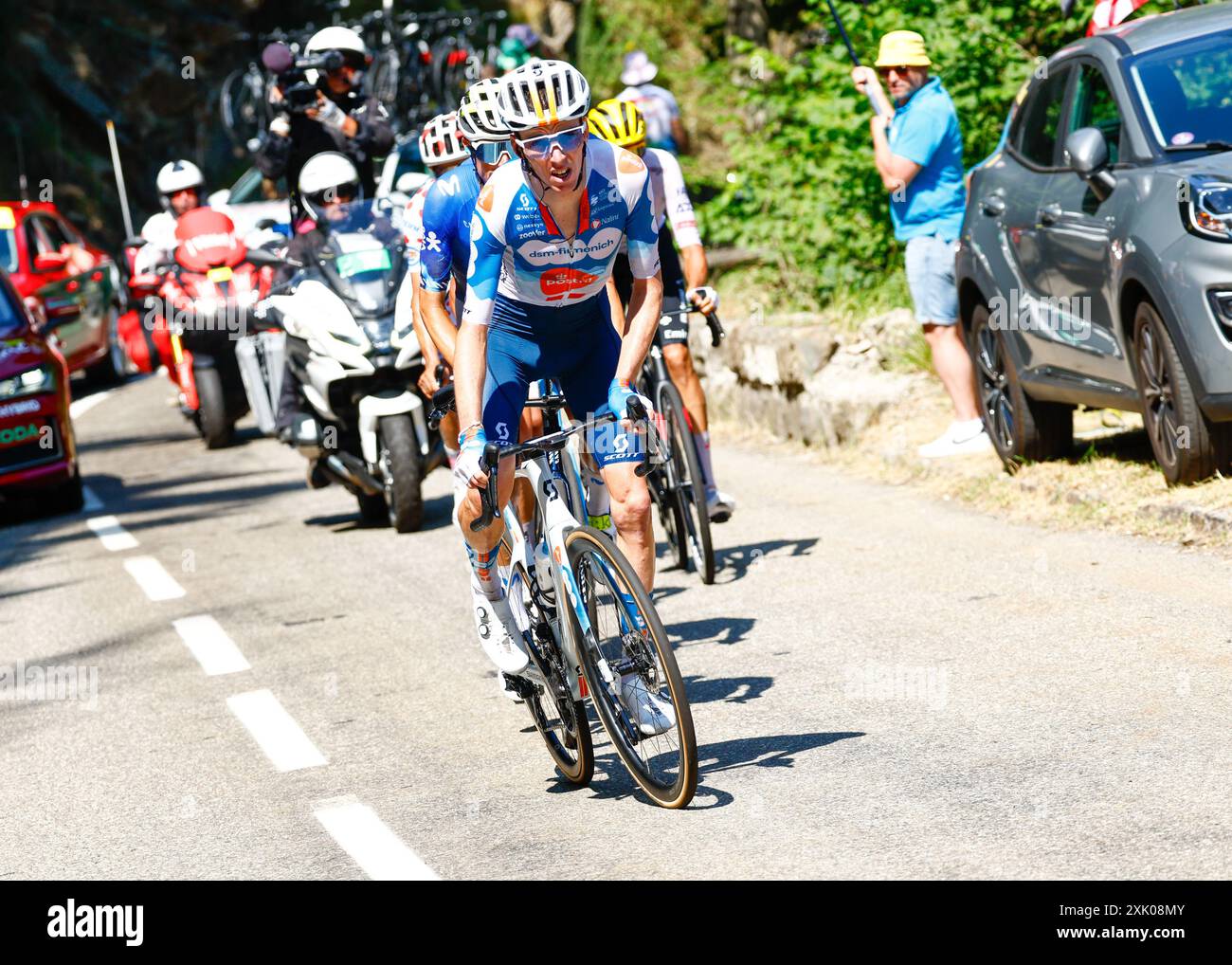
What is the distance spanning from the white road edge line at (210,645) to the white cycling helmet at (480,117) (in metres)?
2.76

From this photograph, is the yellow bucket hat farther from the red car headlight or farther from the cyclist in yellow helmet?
the red car headlight

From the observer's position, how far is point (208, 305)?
1605 cm

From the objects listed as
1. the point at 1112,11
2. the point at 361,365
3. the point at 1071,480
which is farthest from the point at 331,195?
the point at 1112,11

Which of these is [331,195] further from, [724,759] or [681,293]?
[724,759]

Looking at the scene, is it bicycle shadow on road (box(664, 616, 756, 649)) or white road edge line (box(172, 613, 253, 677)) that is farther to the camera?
white road edge line (box(172, 613, 253, 677))

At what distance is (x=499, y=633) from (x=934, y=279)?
19.1 ft

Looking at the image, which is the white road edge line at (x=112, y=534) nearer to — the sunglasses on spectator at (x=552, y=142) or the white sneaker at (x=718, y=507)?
the white sneaker at (x=718, y=507)

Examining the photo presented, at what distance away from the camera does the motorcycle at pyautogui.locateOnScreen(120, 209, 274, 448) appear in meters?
16.1

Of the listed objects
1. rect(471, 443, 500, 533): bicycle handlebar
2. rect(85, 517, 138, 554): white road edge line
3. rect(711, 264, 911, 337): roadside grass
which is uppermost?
rect(471, 443, 500, 533): bicycle handlebar

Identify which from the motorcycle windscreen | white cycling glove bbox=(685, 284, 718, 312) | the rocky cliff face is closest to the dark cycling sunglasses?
the motorcycle windscreen

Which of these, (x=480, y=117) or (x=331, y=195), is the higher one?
(x=480, y=117)

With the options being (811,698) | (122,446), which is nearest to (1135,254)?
(811,698)

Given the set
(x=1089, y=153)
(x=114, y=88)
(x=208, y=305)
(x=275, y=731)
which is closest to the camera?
(x=275, y=731)

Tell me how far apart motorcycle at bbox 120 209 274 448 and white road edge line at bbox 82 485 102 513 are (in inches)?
63.7
